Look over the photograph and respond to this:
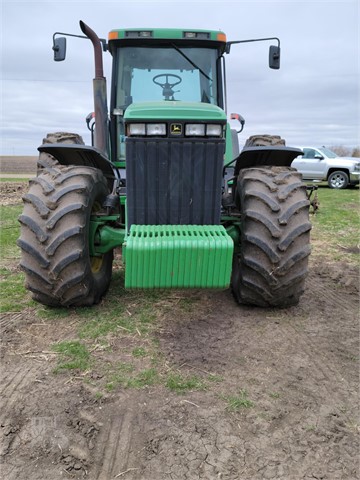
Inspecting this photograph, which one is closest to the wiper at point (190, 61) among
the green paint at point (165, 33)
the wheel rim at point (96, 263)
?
the green paint at point (165, 33)

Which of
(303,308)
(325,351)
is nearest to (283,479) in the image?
(325,351)

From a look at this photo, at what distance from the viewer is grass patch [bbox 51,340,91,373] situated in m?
3.09

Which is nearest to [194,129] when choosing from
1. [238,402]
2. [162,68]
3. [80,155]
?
[80,155]

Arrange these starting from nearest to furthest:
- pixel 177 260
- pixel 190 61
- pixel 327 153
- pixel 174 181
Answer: pixel 177 260 < pixel 174 181 < pixel 190 61 < pixel 327 153

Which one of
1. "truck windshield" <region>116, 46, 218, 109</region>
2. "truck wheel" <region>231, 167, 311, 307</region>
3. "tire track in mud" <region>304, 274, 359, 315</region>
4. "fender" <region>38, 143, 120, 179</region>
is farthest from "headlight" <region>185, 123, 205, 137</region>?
"tire track in mud" <region>304, 274, 359, 315</region>

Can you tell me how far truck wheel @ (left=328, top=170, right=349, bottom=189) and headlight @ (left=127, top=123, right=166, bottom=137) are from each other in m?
15.6

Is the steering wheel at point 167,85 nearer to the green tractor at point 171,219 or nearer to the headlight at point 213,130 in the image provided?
the green tractor at point 171,219

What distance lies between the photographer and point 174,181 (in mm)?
3559

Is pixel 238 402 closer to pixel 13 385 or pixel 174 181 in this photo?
pixel 13 385

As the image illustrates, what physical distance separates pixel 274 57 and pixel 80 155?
2.69 metres

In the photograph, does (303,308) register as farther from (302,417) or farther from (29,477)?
(29,477)

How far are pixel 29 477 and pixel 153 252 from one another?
5.10 feet

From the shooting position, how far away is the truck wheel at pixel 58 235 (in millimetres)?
3531

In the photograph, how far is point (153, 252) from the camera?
3.12m
